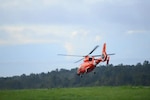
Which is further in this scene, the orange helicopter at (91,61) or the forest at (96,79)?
the forest at (96,79)

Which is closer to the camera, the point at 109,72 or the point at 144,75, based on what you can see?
the point at 144,75

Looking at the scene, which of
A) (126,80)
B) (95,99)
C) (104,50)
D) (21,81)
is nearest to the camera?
(95,99)

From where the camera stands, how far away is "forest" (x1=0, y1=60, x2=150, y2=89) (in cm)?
11081

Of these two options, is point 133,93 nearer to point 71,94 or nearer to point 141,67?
point 71,94

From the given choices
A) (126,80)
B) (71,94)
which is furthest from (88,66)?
(126,80)

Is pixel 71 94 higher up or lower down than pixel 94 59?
lower down

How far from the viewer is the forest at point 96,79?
111m

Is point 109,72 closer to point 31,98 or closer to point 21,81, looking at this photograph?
point 21,81

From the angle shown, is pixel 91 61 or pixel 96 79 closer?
pixel 91 61

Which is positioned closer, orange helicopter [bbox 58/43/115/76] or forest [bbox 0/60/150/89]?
orange helicopter [bbox 58/43/115/76]

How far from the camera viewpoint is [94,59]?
58469 millimetres

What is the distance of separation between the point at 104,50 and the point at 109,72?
2731 inches

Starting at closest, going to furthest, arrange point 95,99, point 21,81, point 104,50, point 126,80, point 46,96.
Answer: point 95,99, point 46,96, point 104,50, point 126,80, point 21,81

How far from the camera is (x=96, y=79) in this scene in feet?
387
